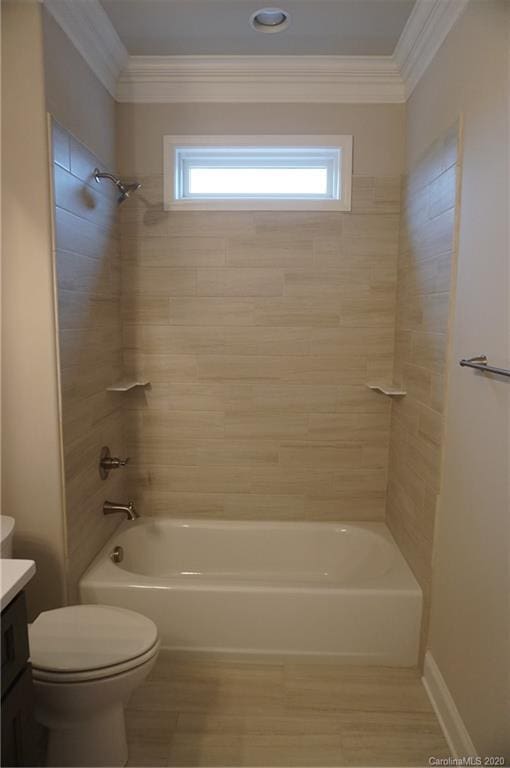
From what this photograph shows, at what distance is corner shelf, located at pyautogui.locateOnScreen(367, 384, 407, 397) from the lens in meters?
2.38

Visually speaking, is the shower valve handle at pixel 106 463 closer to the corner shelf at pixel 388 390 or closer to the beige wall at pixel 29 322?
the beige wall at pixel 29 322

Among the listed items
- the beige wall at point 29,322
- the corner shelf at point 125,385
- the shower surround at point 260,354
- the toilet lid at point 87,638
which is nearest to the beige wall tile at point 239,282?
the shower surround at point 260,354

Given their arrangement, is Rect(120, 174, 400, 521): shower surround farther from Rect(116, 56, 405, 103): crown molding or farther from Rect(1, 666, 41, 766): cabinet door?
Rect(1, 666, 41, 766): cabinet door

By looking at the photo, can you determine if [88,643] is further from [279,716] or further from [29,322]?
[29,322]

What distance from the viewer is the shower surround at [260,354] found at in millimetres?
2553

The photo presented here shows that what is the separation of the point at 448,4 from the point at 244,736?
2777mm

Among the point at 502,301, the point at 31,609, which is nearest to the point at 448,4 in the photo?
the point at 502,301

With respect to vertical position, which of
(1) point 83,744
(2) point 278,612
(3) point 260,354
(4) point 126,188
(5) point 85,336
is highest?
(4) point 126,188

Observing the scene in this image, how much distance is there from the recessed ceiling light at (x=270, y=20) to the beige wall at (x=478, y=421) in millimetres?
669

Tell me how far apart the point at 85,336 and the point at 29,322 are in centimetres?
34

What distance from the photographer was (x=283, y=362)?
2.64 m

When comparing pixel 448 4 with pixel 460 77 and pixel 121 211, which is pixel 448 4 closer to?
pixel 460 77

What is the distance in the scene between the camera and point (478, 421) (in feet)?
5.08

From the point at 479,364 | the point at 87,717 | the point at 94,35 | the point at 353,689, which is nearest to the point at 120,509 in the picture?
the point at 87,717
